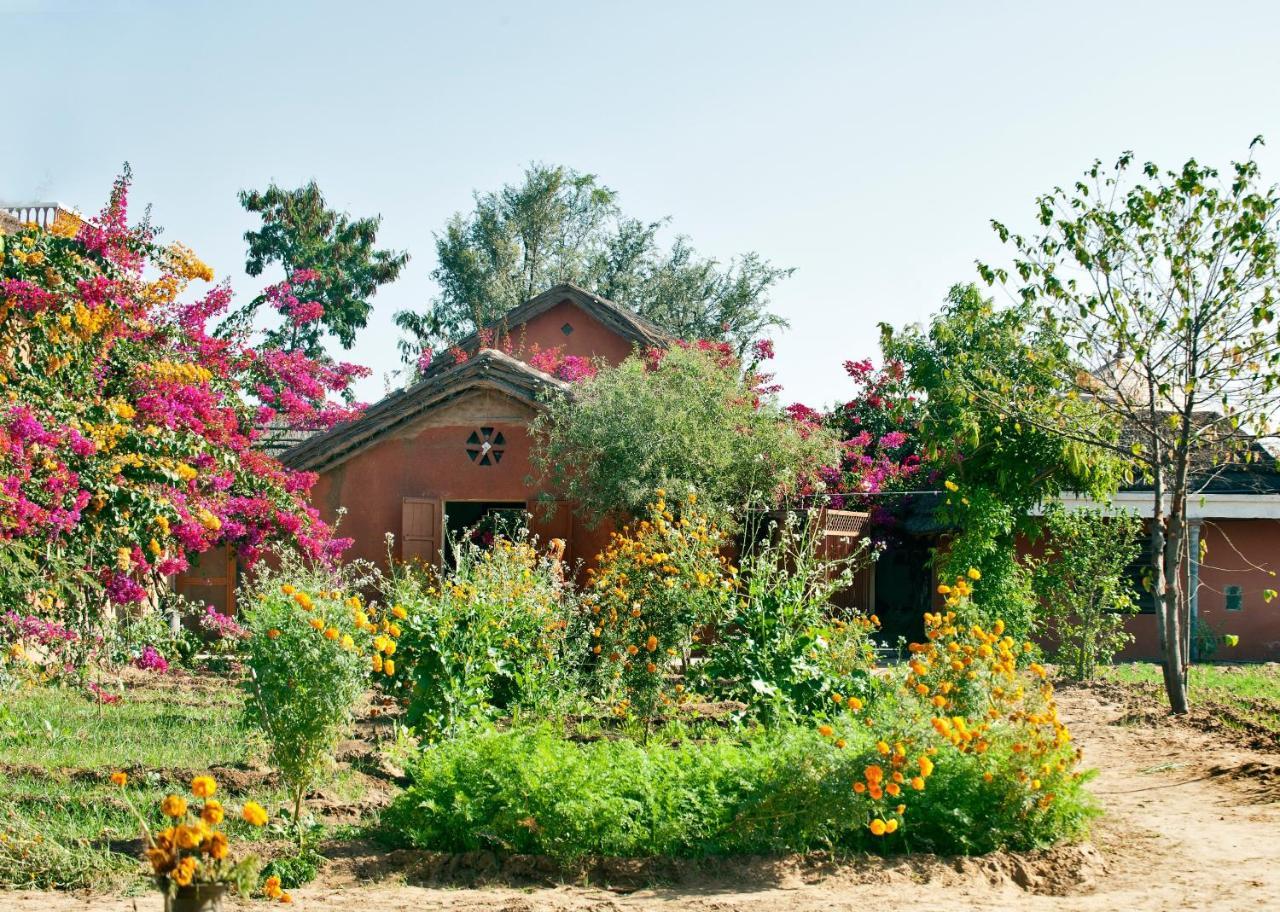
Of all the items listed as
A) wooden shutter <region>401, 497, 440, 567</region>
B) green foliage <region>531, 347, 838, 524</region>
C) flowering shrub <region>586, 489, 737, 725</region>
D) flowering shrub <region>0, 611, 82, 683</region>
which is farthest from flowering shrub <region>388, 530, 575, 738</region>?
wooden shutter <region>401, 497, 440, 567</region>

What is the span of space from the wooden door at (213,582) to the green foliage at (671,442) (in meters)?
4.88

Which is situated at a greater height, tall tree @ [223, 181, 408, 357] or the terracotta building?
tall tree @ [223, 181, 408, 357]

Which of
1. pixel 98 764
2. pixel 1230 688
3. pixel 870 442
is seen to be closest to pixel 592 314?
pixel 870 442

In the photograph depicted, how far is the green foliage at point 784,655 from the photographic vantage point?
8781 mm

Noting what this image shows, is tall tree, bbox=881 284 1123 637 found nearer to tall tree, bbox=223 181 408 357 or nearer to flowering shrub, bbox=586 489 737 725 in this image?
flowering shrub, bbox=586 489 737 725

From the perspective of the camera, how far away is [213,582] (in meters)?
17.0

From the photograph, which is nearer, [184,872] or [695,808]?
[184,872]

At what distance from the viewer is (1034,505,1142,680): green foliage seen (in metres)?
13.8

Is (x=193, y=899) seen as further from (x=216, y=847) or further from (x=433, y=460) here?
(x=433, y=460)

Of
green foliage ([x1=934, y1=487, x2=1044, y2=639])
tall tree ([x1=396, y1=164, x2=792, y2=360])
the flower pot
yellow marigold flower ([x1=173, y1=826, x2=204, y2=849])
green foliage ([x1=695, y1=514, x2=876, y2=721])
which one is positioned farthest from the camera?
tall tree ([x1=396, y1=164, x2=792, y2=360])

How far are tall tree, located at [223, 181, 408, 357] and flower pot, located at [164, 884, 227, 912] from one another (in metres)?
28.9

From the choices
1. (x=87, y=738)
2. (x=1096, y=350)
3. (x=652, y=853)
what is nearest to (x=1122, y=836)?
(x=652, y=853)

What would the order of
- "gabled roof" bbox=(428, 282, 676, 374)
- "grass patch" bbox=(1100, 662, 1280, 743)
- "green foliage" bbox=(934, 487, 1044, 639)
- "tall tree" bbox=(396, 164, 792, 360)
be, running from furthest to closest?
"tall tree" bbox=(396, 164, 792, 360)
"gabled roof" bbox=(428, 282, 676, 374)
"green foliage" bbox=(934, 487, 1044, 639)
"grass patch" bbox=(1100, 662, 1280, 743)

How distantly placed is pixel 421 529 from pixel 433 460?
38.1 inches
